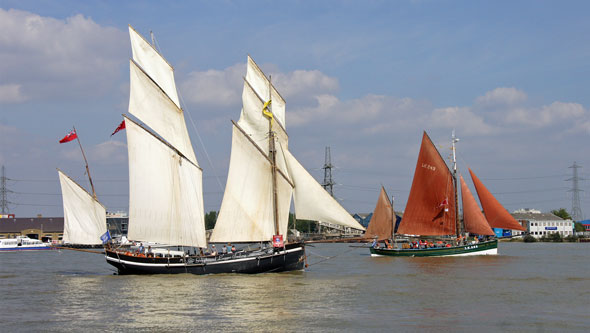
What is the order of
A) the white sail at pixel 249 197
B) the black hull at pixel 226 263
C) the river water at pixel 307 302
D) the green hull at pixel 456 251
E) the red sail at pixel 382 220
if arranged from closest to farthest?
1. the river water at pixel 307 302
2. the black hull at pixel 226 263
3. the white sail at pixel 249 197
4. the green hull at pixel 456 251
5. the red sail at pixel 382 220

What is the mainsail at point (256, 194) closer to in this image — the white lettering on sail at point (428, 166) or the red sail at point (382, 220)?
the white lettering on sail at point (428, 166)

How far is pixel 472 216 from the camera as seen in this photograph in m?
89.6

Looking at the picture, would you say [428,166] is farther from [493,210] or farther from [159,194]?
[159,194]

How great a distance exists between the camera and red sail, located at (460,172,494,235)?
292 feet

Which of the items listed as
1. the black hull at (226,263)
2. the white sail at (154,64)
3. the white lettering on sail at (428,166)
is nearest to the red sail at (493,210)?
the white lettering on sail at (428,166)

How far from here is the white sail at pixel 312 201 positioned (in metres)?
59.2

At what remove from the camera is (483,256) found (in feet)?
287

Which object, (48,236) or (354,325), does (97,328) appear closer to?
(354,325)

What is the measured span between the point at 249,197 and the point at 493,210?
42.1m

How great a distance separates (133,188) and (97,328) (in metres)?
29.8

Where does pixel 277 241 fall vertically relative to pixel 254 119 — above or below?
below

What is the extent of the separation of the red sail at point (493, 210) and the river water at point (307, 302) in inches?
985

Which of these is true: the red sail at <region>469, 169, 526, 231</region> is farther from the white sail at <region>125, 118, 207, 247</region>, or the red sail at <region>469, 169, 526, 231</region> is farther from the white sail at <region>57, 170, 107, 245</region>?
the white sail at <region>57, 170, 107, 245</region>

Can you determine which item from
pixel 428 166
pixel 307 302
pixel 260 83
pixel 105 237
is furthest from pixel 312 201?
pixel 428 166
